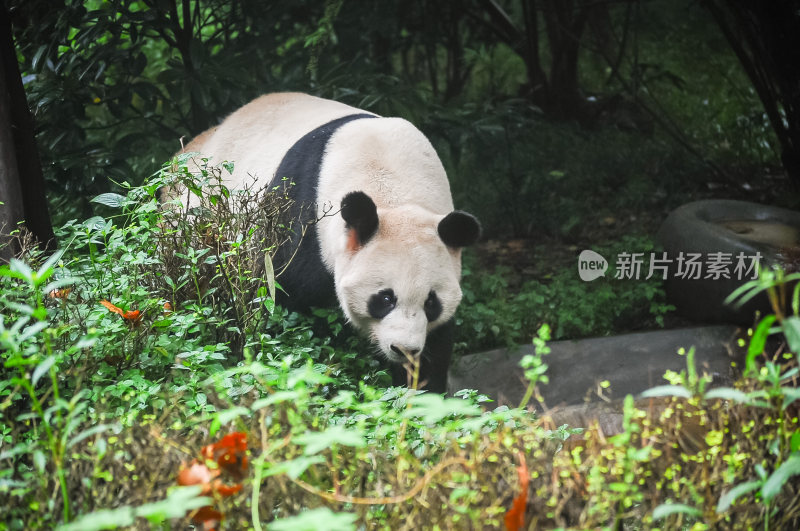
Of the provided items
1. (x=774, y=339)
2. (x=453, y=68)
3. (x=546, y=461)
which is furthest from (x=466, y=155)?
(x=546, y=461)

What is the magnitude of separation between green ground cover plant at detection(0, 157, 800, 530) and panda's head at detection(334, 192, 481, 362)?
0.76m

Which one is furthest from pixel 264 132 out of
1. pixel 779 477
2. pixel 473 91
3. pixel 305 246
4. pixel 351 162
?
pixel 473 91

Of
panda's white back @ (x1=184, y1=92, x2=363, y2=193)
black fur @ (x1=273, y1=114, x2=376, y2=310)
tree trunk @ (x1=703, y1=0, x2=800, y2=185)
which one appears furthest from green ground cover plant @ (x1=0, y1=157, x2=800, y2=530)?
tree trunk @ (x1=703, y1=0, x2=800, y2=185)

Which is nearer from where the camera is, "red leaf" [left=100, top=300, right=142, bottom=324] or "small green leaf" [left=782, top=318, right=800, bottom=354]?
"small green leaf" [left=782, top=318, right=800, bottom=354]

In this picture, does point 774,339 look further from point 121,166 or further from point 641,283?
point 121,166

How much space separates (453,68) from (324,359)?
15.6 ft

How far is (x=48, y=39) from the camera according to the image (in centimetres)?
489

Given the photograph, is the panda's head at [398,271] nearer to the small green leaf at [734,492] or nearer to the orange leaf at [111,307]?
the orange leaf at [111,307]

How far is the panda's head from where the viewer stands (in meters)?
3.24

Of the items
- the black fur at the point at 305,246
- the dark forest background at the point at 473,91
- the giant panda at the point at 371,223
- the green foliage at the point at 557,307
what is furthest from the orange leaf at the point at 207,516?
the green foliage at the point at 557,307

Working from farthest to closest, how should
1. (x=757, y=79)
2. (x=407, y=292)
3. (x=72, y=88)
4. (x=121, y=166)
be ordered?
(x=757, y=79)
(x=72, y=88)
(x=121, y=166)
(x=407, y=292)

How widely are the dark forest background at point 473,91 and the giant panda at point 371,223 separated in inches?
29.0

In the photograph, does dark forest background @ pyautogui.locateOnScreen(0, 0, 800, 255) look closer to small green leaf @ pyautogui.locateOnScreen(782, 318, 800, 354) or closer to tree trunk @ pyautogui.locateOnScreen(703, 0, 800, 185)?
tree trunk @ pyautogui.locateOnScreen(703, 0, 800, 185)

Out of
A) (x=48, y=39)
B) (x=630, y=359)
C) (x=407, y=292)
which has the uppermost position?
(x=48, y=39)
